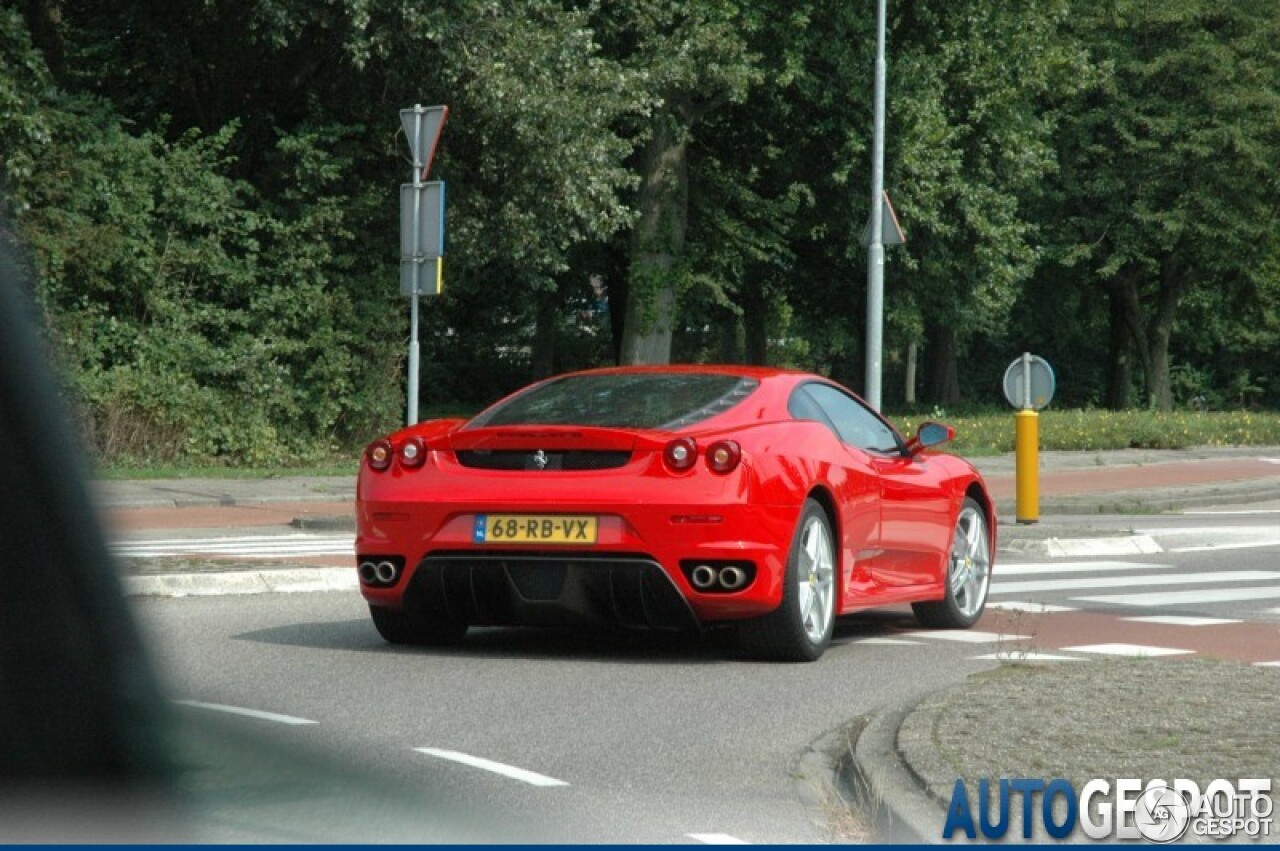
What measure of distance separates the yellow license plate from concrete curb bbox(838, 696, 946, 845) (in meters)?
2.01

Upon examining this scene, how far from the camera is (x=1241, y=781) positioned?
226 inches

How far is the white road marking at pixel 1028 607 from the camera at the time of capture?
1196cm

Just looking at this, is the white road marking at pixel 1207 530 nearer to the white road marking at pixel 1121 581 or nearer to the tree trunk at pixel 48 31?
the white road marking at pixel 1121 581

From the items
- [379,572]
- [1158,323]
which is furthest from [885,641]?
[1158,323]

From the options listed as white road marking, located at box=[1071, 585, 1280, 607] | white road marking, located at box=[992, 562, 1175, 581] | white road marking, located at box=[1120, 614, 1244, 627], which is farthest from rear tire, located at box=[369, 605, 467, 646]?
white road marking, located at box=[992, 562, 1175, 581]

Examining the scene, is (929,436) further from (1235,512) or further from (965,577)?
(1235,512)

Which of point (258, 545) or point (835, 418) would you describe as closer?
point (835, 418)

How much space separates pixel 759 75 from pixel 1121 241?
21.7 metres

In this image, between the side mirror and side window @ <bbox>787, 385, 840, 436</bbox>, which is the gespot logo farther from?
the side mirror

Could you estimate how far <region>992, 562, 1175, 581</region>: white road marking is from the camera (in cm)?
1484

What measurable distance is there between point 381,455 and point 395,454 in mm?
67

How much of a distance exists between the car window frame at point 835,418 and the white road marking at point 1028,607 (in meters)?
1.63

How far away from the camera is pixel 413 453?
30.5 ft

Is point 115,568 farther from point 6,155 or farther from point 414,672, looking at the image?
point 6,155
